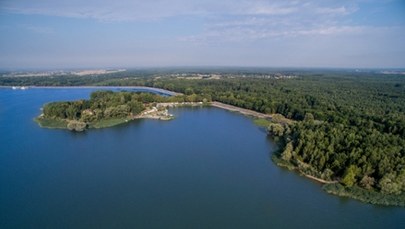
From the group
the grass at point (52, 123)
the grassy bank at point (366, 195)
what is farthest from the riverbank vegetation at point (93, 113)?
the grassy bank at point (366, 195)

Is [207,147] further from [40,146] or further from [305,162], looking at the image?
[40,146]

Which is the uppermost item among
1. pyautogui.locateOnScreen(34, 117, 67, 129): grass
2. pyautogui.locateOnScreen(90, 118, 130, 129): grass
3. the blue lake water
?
pyautogui.locateOnScreen(34, 117, 67, 129): grass

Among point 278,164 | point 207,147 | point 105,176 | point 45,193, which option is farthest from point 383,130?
point 45,193

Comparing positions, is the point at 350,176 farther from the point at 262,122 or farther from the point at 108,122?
the point at 108,122

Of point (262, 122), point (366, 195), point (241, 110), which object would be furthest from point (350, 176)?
point (241, 110)

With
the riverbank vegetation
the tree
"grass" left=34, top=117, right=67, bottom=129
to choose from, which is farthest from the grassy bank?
"grass" left=34, top=117, right=67, bottom=129

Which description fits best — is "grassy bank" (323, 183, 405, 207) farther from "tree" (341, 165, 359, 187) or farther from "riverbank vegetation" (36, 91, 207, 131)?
"riverbank vegetation" (36, 91, 207, 131)
